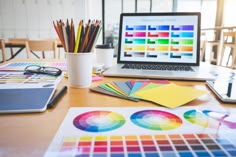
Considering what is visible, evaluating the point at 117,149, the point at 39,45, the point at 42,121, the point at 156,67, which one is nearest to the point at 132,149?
the point at 117,149

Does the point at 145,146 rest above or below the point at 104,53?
below

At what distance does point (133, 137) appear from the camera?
1.10 feet

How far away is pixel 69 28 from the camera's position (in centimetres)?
59

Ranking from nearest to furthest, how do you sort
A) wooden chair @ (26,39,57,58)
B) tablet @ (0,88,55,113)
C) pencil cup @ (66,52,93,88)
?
tablet @ (0,88,55,113) → pencil cup @ (66,52,93,88) → wooden chair @ (26,39,57,58)

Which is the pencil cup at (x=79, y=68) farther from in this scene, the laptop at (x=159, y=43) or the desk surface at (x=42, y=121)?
the laptop at (x=159, y=43)

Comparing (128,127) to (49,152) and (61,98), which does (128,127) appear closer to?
(49,152)

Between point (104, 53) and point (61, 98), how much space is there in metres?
0.44

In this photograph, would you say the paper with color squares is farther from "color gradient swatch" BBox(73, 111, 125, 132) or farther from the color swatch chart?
the color swatch chart

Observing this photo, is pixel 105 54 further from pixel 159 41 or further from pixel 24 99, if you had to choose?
pixel 24 99

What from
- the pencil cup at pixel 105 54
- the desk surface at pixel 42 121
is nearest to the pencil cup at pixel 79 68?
the desk surface at pixel 42 121

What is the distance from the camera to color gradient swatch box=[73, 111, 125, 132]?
0.36 metres

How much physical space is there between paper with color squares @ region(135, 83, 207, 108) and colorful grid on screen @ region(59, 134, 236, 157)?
0.51 feet

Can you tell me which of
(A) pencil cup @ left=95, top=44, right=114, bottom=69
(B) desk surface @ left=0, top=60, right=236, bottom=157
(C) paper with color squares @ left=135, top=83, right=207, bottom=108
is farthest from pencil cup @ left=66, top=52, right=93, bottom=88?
(A) pencil cup @ left=95, top=44, right=114, bottom=69

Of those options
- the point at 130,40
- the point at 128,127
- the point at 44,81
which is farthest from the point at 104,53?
the point at 128,127
